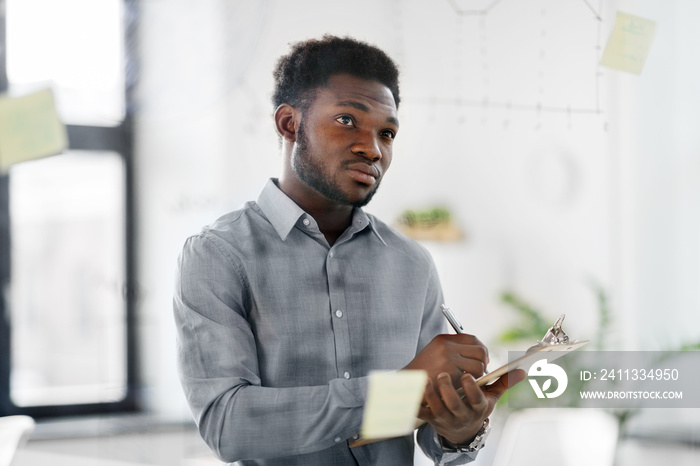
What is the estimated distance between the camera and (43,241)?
0.88m

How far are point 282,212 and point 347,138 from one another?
5.1 inches

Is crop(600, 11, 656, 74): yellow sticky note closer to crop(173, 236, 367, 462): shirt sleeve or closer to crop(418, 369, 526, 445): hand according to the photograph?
crop(418, 369, 526, 445): hand

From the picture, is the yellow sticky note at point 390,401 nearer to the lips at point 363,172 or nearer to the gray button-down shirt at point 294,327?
the gray button-down shirt at point 294,327

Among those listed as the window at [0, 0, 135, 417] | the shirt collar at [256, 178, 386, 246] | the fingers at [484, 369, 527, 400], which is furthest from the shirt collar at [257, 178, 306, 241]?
the fingers at [484, 369, 527, 400]

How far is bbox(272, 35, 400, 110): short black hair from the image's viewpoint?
31.0 inches

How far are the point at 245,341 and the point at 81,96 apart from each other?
1.36 feet

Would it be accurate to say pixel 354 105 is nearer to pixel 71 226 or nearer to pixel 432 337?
pixel 432 337

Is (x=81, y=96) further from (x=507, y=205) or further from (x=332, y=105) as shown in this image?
(x=507, y=205)

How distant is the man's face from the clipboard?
19cm

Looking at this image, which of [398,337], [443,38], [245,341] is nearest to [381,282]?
[398,337]

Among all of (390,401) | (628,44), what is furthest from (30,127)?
(628,44)

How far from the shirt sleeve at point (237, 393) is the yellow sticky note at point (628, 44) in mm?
623

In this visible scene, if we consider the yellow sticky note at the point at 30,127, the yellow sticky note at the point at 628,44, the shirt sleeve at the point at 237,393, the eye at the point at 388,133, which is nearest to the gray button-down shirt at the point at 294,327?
the shirt sleeve at the point at 237,393

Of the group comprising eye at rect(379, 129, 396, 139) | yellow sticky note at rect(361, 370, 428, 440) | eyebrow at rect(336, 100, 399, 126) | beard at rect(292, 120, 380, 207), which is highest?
eyebrow at rect(336, 100, 399, 126)
